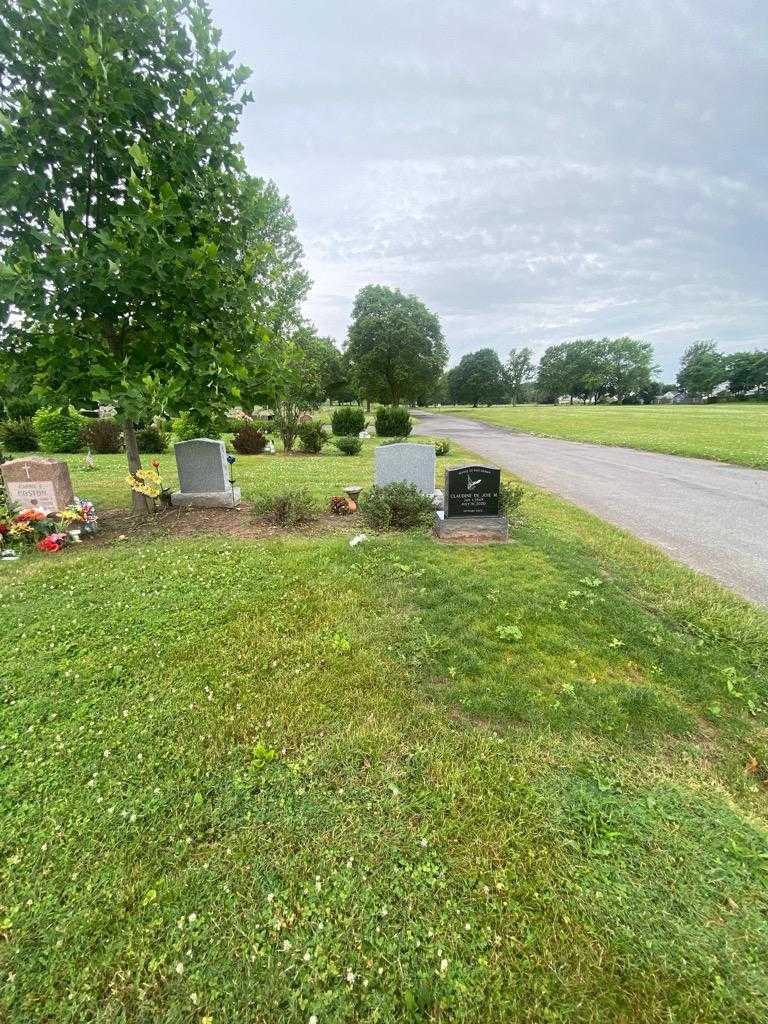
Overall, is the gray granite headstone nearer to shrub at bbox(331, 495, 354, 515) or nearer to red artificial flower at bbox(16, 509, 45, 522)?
shrub at bbox(331, 495, 354, 515)

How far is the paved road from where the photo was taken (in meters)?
6.07

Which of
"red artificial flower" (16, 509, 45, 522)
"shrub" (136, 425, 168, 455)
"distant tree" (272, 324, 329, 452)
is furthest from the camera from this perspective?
"distant tree" (272, 324, 329, 452)

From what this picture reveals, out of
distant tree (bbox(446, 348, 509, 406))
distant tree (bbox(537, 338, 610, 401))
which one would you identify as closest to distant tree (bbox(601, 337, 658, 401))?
distant tree (bbox(537, 338, 610, 401))

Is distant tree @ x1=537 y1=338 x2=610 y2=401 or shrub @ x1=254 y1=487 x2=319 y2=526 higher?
distant tree @ x1=537 y1=338 x2=610 y2=401

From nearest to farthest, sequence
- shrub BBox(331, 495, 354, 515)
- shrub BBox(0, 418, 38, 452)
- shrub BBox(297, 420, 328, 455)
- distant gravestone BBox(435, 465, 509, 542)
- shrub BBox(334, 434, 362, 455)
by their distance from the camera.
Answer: distant gravestone BBox(435, 465, 509, 542), shrub BBox(331, 495, 354, 515), shrub BBox(0, 418, 38, 452), shrub BBox(334, 434, 362, 455), shrub BBox(297, 420, 328, 455)

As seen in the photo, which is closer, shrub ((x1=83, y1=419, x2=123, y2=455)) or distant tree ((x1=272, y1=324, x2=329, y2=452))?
shrub ((x1=83, y1=419, x2=123, y2=455))

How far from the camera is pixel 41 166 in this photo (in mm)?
5684

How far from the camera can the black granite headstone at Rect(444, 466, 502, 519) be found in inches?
248

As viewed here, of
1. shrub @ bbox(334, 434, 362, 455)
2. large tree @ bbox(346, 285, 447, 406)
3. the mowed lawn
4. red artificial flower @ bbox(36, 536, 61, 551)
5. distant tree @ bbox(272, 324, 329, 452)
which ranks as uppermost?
large tree @ bbox(346, 285, 447, 406)

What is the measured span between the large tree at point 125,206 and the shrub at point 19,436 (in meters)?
13.3

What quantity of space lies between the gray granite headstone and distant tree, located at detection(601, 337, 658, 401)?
99208 mm

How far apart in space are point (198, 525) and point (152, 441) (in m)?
11.7

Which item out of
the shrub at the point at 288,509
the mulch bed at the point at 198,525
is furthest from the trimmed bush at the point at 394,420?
the shrub at the point at 288,509

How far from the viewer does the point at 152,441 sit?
662 inches
